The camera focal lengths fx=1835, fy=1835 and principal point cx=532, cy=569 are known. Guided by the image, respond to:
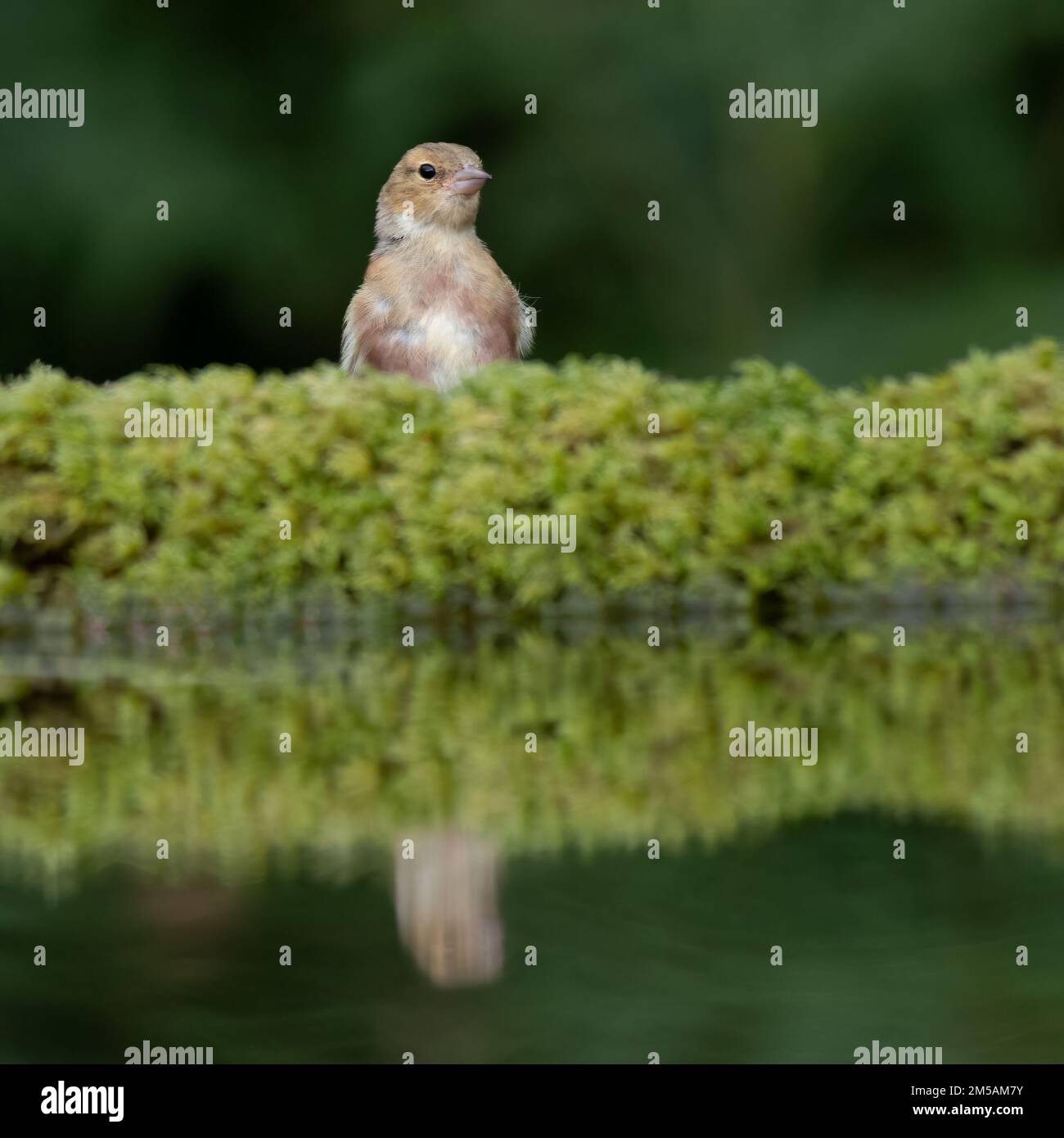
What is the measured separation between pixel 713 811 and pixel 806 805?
0.40ft

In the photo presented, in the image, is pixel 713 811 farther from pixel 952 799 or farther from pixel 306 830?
pixel 306 830

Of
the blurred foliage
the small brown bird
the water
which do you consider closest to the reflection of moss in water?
the water

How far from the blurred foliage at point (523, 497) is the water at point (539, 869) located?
68cm

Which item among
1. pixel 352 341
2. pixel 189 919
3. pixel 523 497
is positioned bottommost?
pixel 189 919

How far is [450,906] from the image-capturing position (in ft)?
6.12

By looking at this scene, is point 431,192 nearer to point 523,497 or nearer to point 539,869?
point 523,497

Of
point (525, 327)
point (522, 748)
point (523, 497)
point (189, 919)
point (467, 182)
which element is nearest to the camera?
point (189, 919)

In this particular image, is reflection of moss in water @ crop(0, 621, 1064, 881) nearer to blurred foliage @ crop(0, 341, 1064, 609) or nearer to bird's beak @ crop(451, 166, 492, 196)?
blurred foliage @ crop(0, 341, 1064, 609)

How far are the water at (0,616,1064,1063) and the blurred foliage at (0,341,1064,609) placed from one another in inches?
26.7

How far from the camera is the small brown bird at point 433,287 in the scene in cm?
392

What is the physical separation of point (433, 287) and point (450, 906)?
2.24m

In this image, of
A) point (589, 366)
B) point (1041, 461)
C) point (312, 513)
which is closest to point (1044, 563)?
point (1041, 461)

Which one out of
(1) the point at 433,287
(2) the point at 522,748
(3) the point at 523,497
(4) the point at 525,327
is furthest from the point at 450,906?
(4) the point at 525,327

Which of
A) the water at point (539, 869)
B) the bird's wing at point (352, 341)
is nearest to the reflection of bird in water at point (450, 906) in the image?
the water at point (539, 869)
